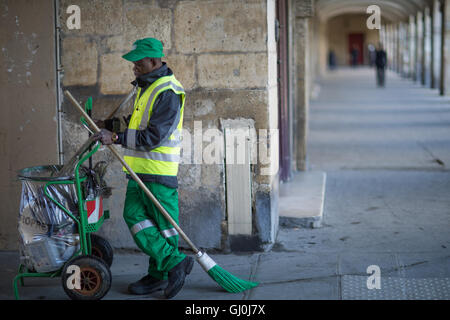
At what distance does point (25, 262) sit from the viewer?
14.4 ft

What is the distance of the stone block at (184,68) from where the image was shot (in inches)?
211

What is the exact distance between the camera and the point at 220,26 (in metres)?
5.29

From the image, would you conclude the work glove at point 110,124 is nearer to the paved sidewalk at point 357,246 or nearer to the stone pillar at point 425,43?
the paved sidewalk at point 357,246

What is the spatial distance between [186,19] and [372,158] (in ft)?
18.9

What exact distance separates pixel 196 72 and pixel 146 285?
180 cm

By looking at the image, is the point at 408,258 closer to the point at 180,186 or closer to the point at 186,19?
the point at 180,186

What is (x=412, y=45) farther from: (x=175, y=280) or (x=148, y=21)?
(x=175, y=280)

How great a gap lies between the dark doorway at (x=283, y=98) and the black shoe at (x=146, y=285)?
352cm

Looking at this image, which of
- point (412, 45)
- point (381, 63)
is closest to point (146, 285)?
point (381, 63)

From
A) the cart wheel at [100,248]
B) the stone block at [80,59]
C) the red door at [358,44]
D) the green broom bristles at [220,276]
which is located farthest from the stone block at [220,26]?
the red door at [358,44]

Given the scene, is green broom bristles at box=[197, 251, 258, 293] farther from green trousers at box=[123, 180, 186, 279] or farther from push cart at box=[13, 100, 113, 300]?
push cart at box=[13, 100, 113, 300]

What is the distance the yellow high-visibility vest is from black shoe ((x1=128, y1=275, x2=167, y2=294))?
777 mm

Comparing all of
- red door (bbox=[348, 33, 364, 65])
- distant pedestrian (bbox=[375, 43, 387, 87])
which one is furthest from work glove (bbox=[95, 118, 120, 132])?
red door (bbox=[348, 33, 364, 65])
